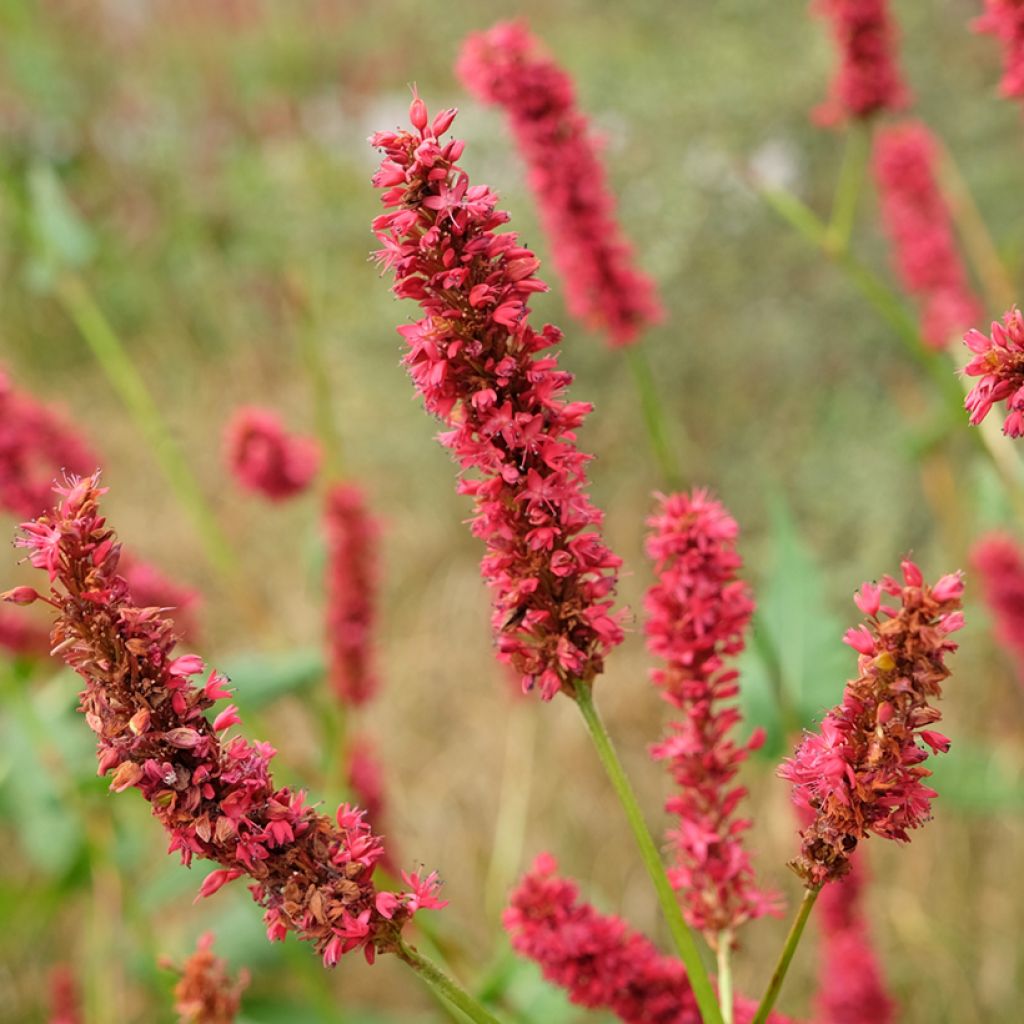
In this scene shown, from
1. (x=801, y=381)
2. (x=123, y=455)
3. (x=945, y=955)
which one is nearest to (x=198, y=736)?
(x=945, y=955)

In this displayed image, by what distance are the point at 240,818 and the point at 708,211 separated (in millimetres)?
4103

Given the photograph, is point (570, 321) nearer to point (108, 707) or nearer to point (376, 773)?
point (376, 773)

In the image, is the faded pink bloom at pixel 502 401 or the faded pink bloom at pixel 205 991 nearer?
the faded pink bloom at pixel 502 401

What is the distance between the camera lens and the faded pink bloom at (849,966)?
1.97 metres

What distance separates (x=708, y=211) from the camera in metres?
4.61

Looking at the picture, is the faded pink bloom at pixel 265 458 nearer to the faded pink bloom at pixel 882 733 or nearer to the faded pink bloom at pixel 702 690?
the faded pink bloom at pixel 702 690

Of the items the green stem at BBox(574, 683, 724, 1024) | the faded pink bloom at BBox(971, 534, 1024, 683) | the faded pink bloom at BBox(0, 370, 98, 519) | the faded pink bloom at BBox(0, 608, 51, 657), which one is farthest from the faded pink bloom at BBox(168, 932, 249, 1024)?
the faded pink bloom at BBox(971, 534, 1024, 683)

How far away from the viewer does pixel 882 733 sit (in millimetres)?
827

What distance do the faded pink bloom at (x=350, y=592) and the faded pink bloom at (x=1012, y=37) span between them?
52.7 inches

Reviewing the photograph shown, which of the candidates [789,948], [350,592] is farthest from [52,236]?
[789,948]

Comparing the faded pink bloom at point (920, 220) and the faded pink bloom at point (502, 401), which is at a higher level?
the faded pink bloom at point (920, 220)

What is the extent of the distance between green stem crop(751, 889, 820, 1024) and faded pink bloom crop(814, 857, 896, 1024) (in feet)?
3.50

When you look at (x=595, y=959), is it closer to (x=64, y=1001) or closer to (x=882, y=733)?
(x=882, y=733)

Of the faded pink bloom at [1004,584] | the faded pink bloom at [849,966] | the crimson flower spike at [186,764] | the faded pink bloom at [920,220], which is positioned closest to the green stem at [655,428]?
the faded pink bloom at [1004,584]
